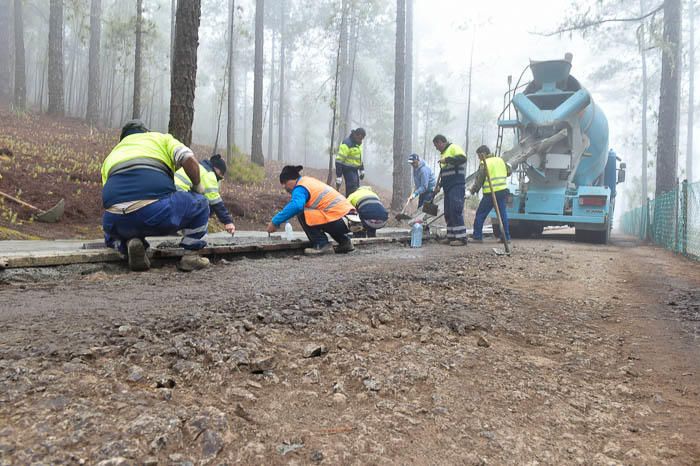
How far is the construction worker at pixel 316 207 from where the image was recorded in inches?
221

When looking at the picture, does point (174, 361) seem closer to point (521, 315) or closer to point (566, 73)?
point (521, 315)

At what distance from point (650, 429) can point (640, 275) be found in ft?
13.9

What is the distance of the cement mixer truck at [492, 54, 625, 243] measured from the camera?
9820 millimetres

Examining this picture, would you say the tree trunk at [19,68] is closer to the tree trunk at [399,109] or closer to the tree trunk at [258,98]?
the tree trunk at [258,98]

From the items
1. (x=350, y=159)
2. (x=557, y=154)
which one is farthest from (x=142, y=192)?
(x=557, y=154)

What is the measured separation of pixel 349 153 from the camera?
9305mm

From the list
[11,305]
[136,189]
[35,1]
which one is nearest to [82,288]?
[11,305]

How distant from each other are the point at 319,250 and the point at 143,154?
8.54 feet

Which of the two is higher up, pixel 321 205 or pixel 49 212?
pixel 321 205

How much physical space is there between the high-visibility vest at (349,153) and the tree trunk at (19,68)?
1366 centimetres

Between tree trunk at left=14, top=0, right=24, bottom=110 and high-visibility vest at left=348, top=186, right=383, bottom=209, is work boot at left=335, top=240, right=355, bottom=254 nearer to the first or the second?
high-visibility vest at left=348, top=186, right=383, bottom=209

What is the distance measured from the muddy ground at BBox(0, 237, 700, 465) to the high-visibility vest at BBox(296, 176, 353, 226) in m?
2.16

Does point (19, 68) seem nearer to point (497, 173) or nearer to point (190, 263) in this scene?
point (190, 263)

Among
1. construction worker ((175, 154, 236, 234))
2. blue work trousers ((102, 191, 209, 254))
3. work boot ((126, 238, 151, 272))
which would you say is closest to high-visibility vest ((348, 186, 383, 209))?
construction worker ((175, 154, 236, 234))
